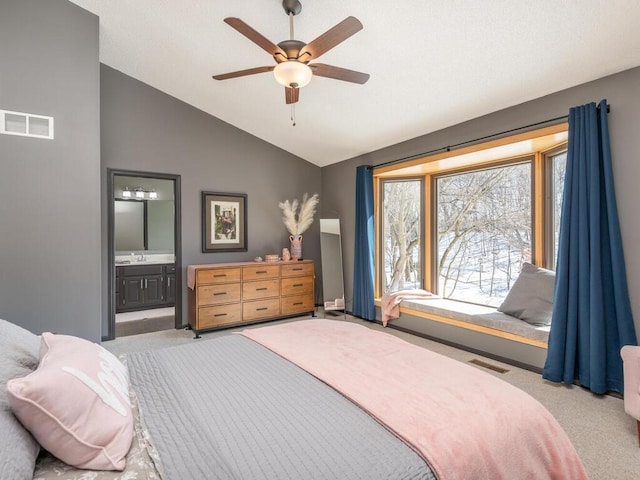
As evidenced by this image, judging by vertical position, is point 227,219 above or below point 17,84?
below

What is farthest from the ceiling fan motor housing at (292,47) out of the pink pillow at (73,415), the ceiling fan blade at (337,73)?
the pink pillow at (73,415)

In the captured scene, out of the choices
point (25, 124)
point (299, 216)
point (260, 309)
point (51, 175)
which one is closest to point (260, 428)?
point (51, 175)

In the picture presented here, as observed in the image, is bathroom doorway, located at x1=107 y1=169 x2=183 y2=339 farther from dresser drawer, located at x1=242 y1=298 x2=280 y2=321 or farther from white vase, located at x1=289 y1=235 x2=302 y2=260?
white vase, located at x1=289 y1=235 x2=302 y2=260

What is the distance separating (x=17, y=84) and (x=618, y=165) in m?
4.79

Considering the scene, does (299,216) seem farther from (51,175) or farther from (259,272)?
(51,175)

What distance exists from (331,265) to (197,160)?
242 cm

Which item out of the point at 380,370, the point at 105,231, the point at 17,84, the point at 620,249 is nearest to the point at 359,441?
the point at 380,370

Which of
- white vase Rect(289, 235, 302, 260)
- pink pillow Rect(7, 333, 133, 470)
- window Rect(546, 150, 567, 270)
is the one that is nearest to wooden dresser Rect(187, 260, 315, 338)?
white vase Rect(289, 235, 302, 260)

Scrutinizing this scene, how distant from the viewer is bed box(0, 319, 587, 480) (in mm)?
884

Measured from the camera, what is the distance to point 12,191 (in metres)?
2.74

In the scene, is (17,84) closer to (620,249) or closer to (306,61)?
(306,61)

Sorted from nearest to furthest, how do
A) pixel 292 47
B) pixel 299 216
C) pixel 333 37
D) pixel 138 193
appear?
pixel 333 37 < pixel 292 47 < pixel 299 216 < pixel 138 193

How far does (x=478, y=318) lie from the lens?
3324 mm

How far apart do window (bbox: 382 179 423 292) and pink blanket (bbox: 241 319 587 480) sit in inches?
121
